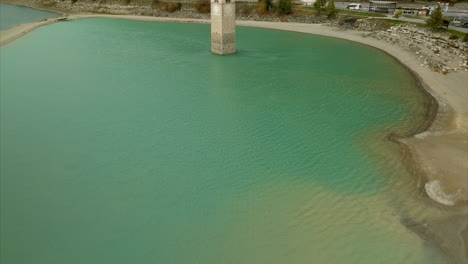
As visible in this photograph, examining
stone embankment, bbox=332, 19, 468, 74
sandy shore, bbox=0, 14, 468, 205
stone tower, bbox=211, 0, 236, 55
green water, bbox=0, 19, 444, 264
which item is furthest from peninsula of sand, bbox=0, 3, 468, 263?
stone tower, bbox=211, 0, 236, 55

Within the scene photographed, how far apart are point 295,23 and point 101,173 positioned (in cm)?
4703

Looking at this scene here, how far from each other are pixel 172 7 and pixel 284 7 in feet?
82.0

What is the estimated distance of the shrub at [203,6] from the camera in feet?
214

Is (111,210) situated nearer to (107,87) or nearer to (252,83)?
(107,87)

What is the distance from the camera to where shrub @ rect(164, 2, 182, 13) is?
6894 cm

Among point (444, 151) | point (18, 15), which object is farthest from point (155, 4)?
point (444, 151)

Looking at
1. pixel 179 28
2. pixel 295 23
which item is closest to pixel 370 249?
pixel 295 23

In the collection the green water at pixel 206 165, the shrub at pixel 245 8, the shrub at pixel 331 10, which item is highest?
the shrub at pixel 245 8

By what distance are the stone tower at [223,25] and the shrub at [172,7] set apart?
36.5m

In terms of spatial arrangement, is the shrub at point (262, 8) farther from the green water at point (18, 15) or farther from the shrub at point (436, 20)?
the green water at point (18, 15)

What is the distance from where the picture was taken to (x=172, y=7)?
226 feet

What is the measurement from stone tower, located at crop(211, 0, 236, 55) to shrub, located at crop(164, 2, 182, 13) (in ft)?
120

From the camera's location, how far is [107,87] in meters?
27.0

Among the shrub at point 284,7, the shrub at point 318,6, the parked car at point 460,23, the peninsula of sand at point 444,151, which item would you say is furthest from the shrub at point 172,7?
the peninsula of sand at point 444,151
